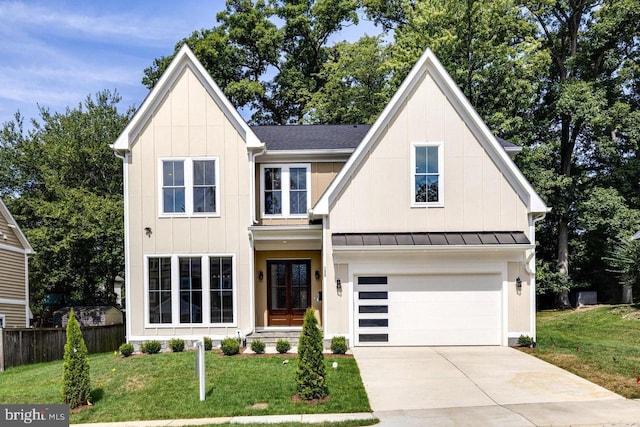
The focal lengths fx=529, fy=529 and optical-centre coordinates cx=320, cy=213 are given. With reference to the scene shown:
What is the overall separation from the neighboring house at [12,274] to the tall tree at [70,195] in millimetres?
3605

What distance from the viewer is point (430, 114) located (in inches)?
571

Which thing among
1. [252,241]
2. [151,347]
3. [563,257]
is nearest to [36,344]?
[151,347]

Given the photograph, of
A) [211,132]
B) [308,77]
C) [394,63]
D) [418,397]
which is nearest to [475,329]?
[418,397]

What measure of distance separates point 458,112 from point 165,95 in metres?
8.45

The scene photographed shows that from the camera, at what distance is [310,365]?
9500 millimetres

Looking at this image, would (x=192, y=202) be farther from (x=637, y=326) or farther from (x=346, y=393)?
(x=637, y=326)

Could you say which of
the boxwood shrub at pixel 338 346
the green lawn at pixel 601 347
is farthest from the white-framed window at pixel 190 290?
the green lawn at pixel 601 347

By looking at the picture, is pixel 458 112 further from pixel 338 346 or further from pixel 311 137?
pixel 338 346

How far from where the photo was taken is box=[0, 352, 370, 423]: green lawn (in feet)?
30.5

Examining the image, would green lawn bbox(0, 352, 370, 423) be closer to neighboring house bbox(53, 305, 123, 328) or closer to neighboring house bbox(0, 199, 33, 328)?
neighboring house bbox(0, 199, 33, 328)

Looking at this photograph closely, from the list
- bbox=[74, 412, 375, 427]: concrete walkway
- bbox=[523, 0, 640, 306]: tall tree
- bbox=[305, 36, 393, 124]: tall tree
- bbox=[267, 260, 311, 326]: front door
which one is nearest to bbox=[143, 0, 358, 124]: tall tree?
bbox=[305, 36, 393, 124]: tall tree

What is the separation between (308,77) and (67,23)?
2012 centimetres

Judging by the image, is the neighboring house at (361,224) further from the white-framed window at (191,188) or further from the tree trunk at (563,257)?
the tree trunk at (563,257)

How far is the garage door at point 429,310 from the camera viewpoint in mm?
14289
